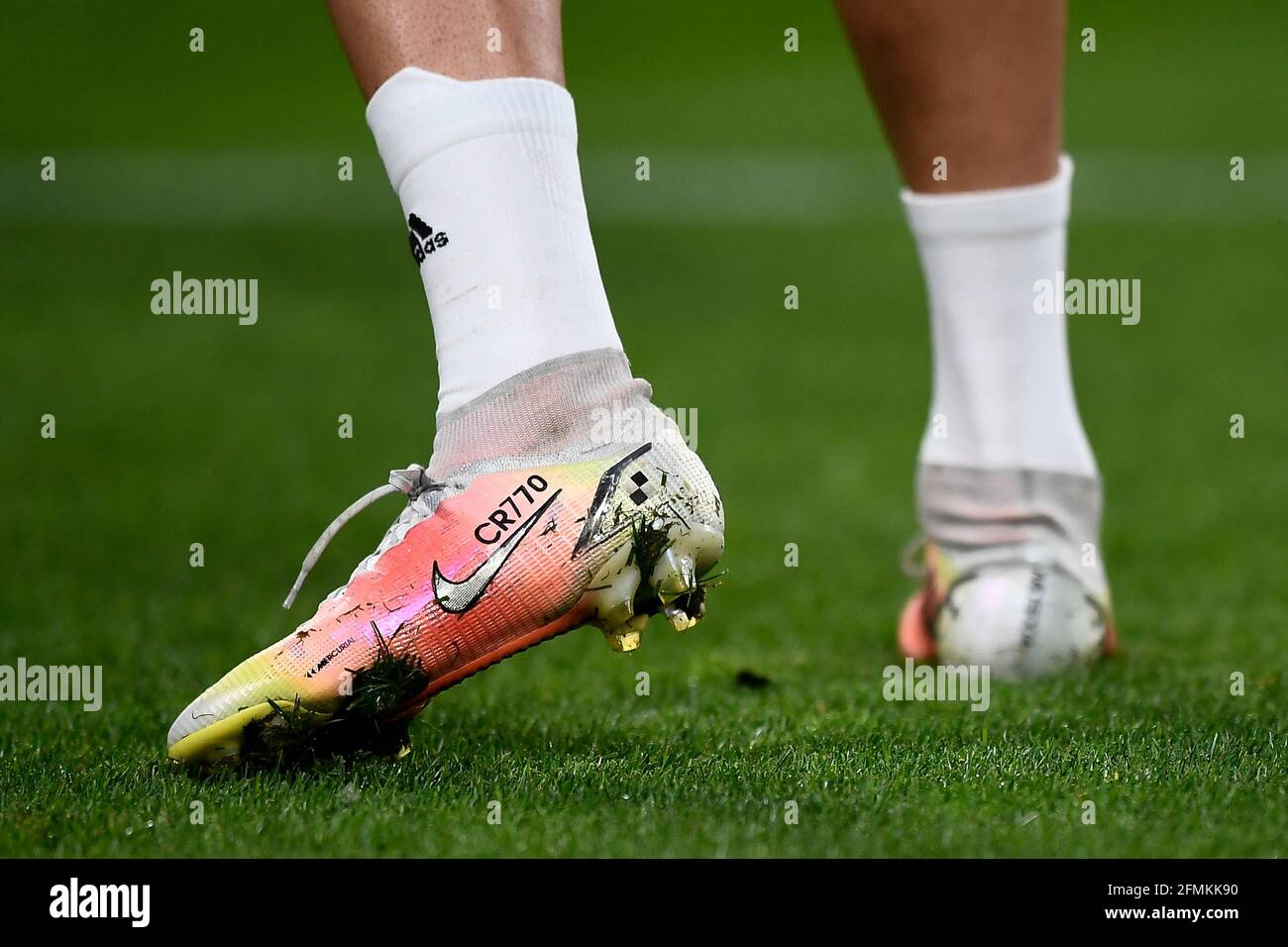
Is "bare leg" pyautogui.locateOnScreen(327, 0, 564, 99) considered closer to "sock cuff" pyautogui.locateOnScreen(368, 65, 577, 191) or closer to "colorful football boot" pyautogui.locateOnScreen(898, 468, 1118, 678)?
"sock cuff" pyautogui.locateOnScreen(368, 65, 577, 191)

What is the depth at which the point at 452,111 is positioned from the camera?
4.66 ft

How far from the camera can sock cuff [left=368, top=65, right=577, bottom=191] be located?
1.42 m

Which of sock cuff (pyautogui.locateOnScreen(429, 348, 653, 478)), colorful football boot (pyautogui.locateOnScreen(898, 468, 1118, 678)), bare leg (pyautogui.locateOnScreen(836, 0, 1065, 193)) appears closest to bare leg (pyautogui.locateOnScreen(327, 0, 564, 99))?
sock cuff (pyautogui.locateOnScreen(429, 348, 653, 478))

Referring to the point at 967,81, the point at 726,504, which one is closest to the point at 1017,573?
the point at 967,81

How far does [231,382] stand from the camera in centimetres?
396

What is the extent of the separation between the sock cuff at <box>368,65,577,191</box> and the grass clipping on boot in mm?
400

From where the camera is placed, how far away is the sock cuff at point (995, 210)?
6.23ft

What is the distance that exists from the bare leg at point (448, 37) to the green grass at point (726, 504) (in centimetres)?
57

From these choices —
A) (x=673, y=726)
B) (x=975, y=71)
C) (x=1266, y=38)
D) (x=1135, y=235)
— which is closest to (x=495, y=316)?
(x=673, y=726)

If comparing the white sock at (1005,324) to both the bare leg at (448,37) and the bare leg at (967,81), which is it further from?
the bare leg at (448,37)

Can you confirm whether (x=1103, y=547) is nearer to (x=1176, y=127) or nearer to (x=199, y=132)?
(x=1176, y=127)

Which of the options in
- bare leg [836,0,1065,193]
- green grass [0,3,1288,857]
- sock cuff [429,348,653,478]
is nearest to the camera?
green grass [0,3,1288,857]

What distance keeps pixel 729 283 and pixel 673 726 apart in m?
4.16
